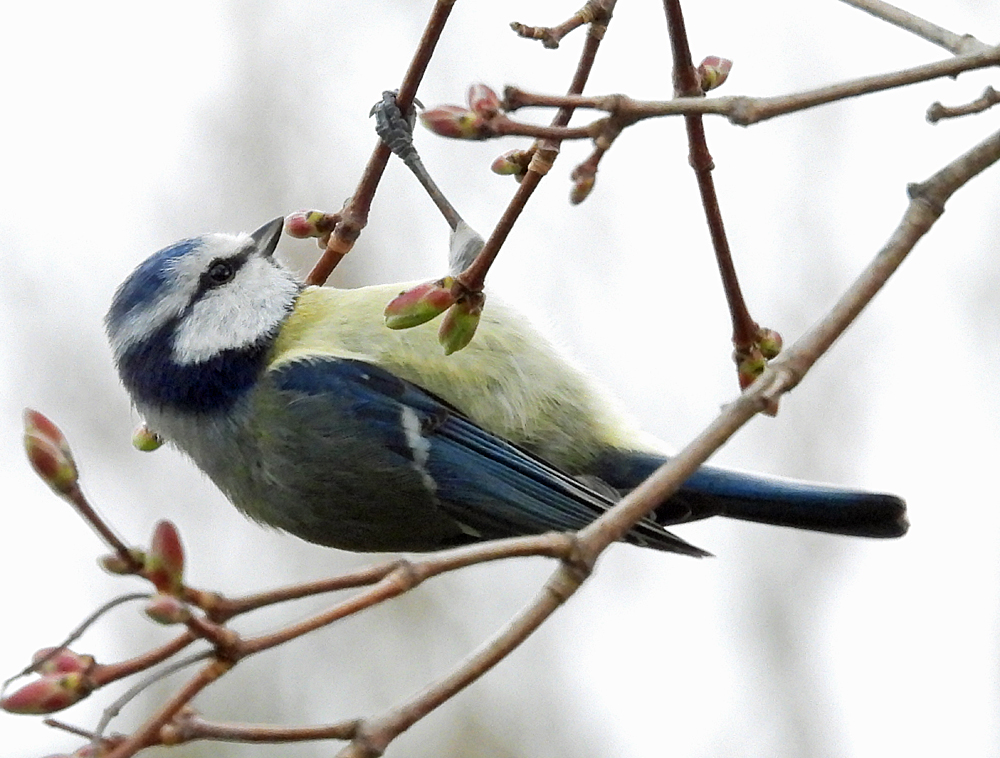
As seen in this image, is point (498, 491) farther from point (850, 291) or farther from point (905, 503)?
point (850, 291)

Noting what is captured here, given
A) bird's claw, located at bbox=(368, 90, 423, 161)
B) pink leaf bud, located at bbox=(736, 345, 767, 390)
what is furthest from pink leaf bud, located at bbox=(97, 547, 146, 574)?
bird's claw, located at bbox=(368, 90, 423, 161)

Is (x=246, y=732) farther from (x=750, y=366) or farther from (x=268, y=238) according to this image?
(x=268, y=238)

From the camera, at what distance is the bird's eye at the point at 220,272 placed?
2.69m

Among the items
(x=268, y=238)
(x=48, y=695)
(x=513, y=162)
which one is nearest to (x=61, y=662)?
(x=48, y=695)

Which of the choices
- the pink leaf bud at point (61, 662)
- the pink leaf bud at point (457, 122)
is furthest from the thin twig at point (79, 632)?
the pink leaf bud at point (457, 122)

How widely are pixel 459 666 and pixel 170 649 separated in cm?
25

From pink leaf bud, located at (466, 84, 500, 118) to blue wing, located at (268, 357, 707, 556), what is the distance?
111 centimetres

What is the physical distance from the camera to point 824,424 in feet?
23.7

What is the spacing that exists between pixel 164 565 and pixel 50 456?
0.16 m

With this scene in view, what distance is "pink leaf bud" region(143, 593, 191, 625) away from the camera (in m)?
1.14

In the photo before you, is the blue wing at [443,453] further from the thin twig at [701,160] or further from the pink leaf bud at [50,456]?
the pink leaf bud at [50,456]

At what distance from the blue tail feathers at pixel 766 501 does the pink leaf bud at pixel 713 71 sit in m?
0.72

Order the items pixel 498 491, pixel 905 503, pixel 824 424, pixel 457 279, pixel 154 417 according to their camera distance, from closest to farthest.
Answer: pixel 457 279 → pixel 905 503 → pixel 498 491 → pixel 154 417 → pixel 824 424

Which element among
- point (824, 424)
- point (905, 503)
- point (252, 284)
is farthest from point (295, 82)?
point (905, 503)
